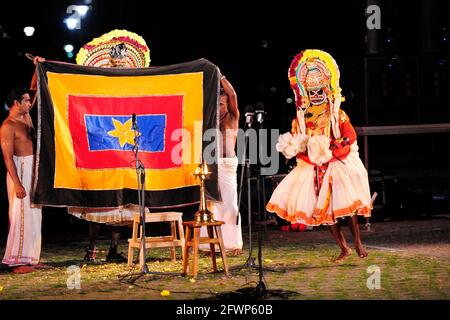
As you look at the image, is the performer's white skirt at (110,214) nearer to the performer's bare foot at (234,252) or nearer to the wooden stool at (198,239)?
the performer's bare foot at (234,252)

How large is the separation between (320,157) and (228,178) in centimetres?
166

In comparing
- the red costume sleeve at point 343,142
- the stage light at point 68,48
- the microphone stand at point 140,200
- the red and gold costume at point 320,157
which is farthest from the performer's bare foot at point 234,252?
the stage light at point 68,48

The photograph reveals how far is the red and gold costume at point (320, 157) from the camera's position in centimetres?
1066

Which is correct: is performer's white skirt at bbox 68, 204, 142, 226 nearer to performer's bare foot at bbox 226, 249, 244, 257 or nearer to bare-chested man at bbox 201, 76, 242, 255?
bare-chested man at bbox 201, 76, 242, 255

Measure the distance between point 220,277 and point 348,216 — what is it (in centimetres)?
200

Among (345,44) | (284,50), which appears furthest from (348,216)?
(284,50)

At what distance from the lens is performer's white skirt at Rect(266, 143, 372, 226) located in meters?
10.6

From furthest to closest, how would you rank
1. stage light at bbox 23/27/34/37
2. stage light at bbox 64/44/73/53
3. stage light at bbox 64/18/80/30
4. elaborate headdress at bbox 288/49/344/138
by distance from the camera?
stage light at bbox 64/44/73/53, stage light at bbox 23/27/34/37, stage light at bbox 64/18/80/30, elaborate headdress at bbox 288/49/344/138

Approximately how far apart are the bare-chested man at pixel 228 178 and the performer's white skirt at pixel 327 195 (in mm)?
894

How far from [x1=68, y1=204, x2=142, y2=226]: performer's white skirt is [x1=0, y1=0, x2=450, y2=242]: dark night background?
374 cm

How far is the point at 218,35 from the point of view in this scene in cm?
2820

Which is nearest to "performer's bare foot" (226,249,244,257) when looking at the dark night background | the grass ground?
the grass ground

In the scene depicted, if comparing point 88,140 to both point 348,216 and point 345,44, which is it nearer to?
point 348,216

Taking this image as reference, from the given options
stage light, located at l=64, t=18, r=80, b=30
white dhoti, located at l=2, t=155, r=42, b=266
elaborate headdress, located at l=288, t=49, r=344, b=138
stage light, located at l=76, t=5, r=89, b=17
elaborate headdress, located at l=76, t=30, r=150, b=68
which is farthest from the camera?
stage light, located at l=64, t=18, r=80, b=30
